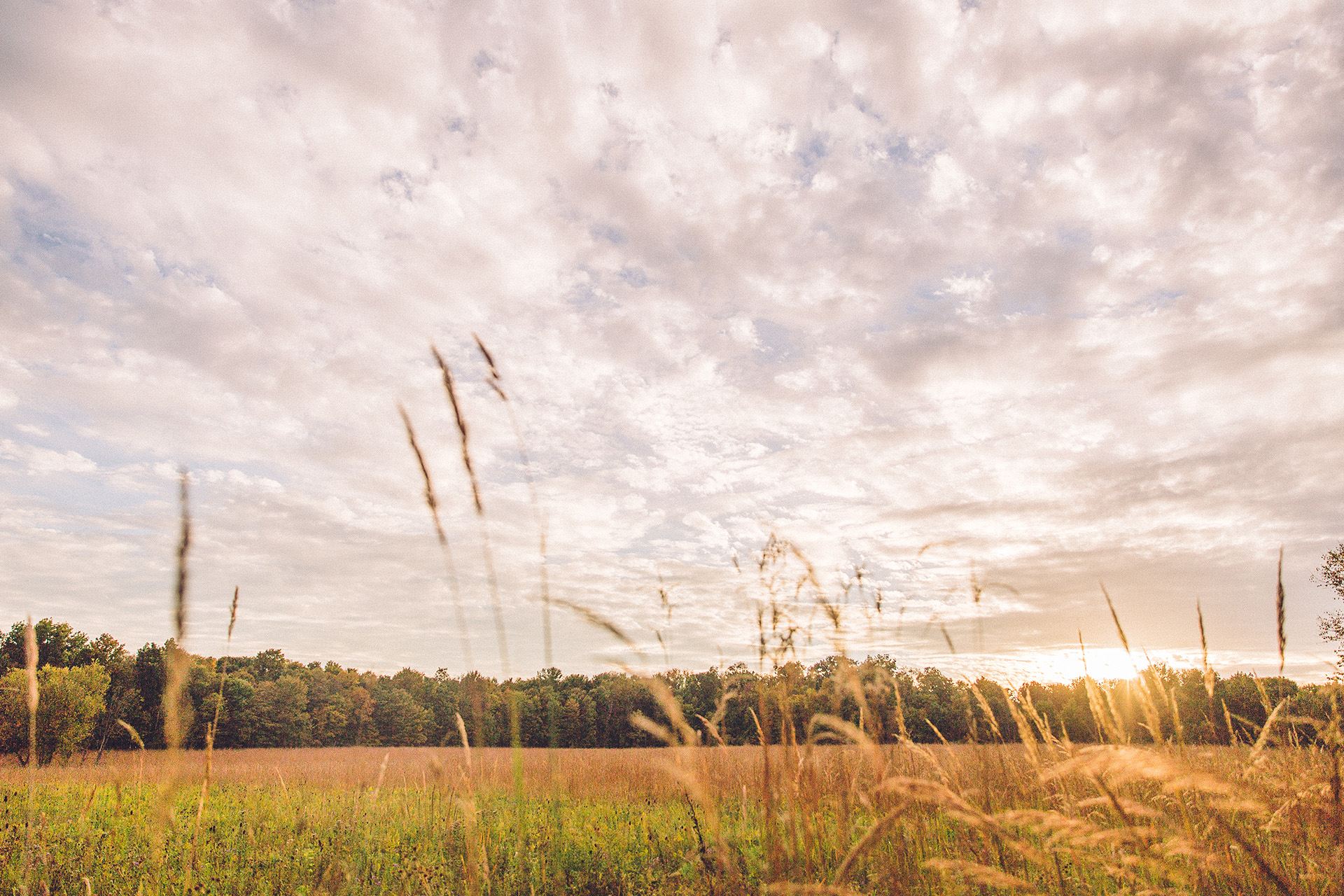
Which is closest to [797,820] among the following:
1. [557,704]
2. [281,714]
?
[557,704]

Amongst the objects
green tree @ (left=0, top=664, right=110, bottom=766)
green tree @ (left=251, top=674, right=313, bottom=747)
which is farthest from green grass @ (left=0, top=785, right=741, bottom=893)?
green tree @ (left=251, top=674, right=313, bottom=747)

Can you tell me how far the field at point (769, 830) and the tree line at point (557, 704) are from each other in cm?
23

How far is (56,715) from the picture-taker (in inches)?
1149

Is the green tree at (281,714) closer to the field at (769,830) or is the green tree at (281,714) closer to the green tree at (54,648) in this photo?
the green tree at (54,648)

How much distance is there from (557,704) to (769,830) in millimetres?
2245

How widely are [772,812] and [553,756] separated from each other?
88 centimetres

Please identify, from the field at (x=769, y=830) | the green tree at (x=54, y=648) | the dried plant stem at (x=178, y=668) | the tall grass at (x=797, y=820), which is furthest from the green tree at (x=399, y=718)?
the dried plant stem at (x=178, y=668)

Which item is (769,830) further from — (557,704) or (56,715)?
(56,715)

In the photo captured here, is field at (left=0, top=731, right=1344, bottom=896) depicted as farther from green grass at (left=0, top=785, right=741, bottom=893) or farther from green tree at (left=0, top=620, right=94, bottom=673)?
green tree at (left=0, top=620, right=94, bottom=673)

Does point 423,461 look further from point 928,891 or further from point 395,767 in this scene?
point 395,767

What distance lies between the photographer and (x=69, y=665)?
4638 centimetres

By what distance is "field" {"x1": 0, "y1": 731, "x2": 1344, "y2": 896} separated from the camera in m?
1.76

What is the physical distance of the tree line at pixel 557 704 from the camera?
8.58ft

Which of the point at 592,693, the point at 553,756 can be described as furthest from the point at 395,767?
the point at 592,693
